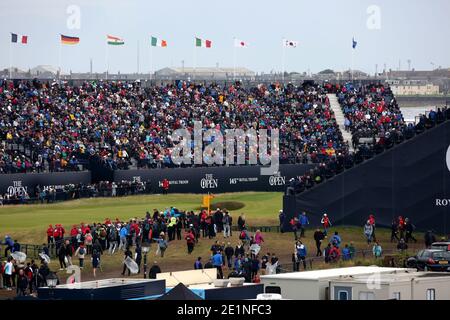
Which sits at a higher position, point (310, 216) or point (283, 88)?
point (283, 88)

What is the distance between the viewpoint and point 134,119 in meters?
80.7

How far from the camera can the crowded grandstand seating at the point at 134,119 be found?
72562 millimetres

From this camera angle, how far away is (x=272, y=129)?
83.5 metres

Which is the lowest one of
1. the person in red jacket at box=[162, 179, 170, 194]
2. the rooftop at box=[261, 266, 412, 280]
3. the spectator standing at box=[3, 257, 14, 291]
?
the spectator standing at box=[3, 257, 14, 291]

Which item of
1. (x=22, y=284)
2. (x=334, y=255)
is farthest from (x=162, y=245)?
(x=22, y=284)

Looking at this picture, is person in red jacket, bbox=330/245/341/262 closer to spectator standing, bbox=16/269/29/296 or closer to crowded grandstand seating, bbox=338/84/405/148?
spectator standing, bbox=16/269/29/296

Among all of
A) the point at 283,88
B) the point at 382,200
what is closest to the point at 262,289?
the point at 382,200

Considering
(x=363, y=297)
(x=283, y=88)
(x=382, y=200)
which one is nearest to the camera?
(x=363, y=297)

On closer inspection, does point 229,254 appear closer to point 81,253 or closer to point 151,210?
point 81,253

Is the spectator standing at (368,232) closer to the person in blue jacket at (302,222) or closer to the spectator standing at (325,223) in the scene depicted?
the spectator standing at (325,223)

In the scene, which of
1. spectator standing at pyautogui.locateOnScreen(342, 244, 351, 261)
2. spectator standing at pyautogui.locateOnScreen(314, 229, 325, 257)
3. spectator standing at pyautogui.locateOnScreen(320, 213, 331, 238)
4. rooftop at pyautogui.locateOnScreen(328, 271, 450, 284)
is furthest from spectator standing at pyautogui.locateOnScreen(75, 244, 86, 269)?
rooftop at pyautogui.locateOnScreen(328, 271, 450, 284)

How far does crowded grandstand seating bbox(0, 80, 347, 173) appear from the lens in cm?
7256

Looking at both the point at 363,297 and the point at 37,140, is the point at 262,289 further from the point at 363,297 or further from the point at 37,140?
the point at 37,140
